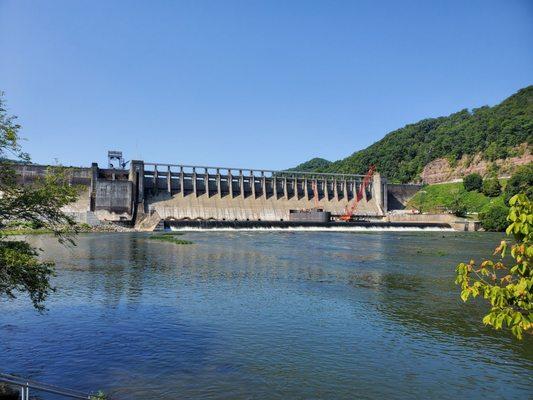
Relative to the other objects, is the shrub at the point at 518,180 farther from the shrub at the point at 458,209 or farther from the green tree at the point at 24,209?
the green tree at the point at 24,209

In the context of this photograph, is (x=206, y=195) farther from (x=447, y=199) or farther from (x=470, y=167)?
(x=470, y=167)

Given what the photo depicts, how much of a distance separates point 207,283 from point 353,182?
7538 centimetres

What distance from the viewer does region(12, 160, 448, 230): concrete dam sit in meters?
62.2

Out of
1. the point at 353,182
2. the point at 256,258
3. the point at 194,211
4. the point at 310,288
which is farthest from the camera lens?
the point at 353,182

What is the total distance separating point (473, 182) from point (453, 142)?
85.6ft

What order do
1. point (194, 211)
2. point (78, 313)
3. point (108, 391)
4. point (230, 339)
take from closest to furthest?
point (108, 391), point (230, 339), point (78, 313), point (194, 211)

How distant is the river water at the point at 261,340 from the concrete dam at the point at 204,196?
39.7 metres

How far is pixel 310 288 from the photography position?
59.4 ft

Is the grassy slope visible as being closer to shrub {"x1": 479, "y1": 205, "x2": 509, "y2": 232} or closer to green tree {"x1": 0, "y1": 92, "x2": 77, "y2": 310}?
shrub {"x1": 479, "y1": 205, "x2": 509, "y2": 232}

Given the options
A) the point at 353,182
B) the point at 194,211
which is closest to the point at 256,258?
the point at 194,211

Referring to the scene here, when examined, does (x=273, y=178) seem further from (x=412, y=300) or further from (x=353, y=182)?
(x=412, y=300)

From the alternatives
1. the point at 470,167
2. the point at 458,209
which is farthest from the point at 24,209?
the point at 470,167

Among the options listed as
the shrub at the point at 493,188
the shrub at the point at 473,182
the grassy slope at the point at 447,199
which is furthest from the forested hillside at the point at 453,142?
the shrub at the point at 493,188

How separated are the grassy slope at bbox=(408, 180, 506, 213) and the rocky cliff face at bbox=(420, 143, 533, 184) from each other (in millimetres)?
6291
